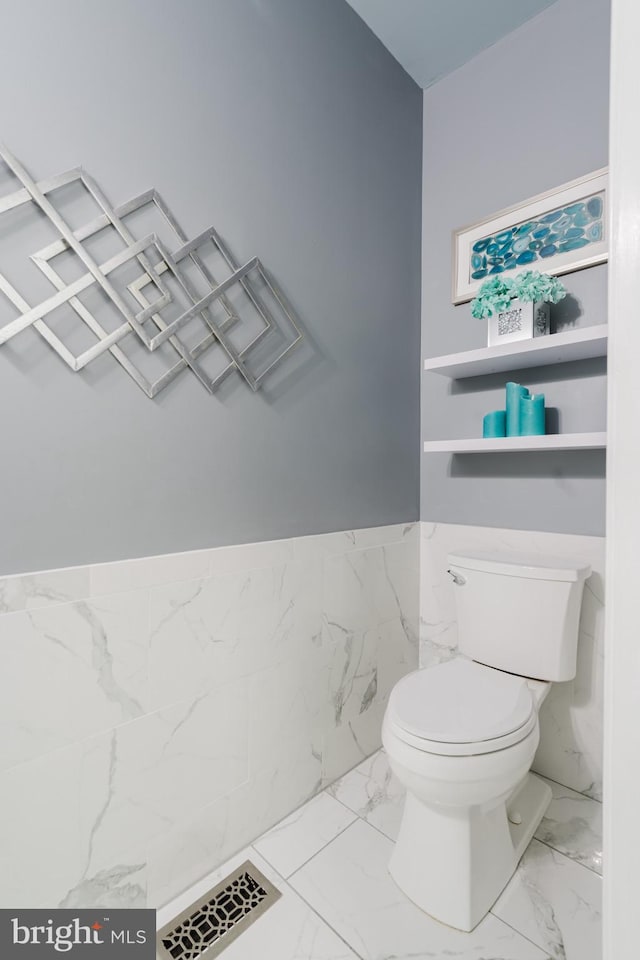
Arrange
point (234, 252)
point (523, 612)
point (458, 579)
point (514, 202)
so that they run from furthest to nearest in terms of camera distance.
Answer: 1. point (514, 202)
2. point (458, 579)
3. point (523, 612)
4. point (234, 252)

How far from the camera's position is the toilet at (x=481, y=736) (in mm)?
1075

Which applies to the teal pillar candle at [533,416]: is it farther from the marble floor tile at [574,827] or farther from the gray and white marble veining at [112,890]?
the gray and white marble veining at [112,890]

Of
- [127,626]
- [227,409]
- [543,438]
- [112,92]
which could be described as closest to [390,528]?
[543,438]

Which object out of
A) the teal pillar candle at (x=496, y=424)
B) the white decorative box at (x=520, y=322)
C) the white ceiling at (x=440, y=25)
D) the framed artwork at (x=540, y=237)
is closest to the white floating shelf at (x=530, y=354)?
the white decorative box at (x=520, y=322)

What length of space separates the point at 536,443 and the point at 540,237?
2.42 ft

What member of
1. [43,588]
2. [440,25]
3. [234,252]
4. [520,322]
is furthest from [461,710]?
[440,25]

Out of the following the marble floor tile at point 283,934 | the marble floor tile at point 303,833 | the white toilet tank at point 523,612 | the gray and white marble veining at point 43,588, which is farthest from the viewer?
the white toilet tank at point 523,612

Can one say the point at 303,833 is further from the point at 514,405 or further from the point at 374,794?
the point at 514,405

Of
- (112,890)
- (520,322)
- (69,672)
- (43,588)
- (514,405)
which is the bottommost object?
(112,890)

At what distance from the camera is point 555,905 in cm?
114

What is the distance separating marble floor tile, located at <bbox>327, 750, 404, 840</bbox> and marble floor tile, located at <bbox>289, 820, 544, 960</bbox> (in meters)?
0.09

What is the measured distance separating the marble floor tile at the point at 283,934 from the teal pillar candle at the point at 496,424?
1.39 m

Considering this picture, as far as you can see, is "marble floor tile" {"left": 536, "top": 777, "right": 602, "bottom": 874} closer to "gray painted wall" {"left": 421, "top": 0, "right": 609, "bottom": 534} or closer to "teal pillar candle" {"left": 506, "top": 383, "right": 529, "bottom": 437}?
"gray painted wall" {"left": 421, "top": 0, "right": 609, "bottom": 534}

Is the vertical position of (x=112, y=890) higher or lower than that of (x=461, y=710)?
lower
